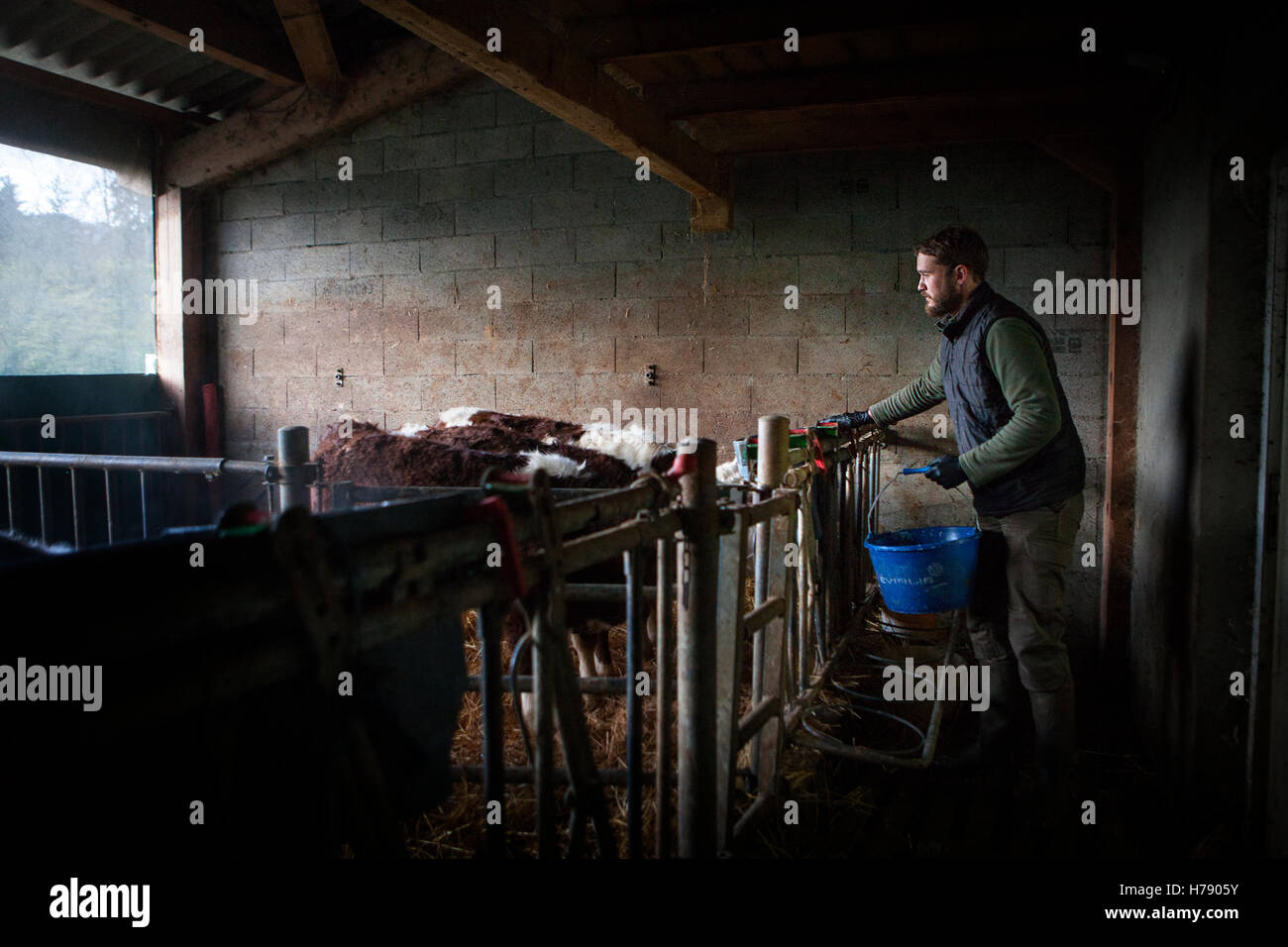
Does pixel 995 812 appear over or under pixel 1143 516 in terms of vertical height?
under

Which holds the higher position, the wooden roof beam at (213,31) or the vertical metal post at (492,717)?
the wooden roof beam at (213,31)

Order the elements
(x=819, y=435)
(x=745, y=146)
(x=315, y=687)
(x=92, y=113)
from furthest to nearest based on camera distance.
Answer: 1. (x=92, y=113)
2. (x=745, y=146)
3. (x=819, y=435)
4. (x=315, y=687)

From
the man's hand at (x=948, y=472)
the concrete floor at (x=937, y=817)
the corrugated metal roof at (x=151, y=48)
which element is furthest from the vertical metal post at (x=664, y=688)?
the corrugated metal roof at (x=151, y=48)

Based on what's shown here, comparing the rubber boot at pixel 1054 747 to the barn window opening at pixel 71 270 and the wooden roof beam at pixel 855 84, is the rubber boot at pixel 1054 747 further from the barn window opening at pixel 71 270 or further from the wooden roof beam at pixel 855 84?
the barn window opening at pixel 71 270

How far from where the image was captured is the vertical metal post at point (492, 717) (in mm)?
1239

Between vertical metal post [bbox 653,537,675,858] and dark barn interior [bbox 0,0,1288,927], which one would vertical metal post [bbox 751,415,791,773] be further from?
vertical metal post [bbox 653,537,675,858]

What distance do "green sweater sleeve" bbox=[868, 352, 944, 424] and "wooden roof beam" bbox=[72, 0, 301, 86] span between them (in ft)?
15.0

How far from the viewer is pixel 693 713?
6.00ft

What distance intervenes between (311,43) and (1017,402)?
514 centimetres

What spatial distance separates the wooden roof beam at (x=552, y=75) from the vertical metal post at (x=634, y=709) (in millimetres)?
1913

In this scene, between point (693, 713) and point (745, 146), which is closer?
point (693, 713)

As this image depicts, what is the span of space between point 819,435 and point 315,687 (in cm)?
262
